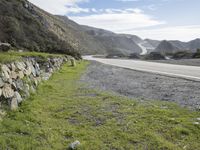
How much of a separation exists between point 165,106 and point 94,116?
3.36 m

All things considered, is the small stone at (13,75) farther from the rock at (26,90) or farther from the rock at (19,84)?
the rock at (26,90)

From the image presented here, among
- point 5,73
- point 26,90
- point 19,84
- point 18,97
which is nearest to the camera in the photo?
point 5,73

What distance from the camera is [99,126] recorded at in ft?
27.0

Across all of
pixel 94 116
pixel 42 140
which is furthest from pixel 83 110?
pixel 42 140

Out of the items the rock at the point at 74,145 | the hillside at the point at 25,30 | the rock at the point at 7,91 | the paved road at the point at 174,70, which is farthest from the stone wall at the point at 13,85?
the hillside at the point at 25,30

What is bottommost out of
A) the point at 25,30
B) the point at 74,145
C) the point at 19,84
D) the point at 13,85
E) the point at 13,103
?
the point at 74,145

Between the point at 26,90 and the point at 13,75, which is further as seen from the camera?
the point at 26,90

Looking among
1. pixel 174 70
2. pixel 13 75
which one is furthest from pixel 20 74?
pixel 174 70

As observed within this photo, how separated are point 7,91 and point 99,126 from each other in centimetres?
305

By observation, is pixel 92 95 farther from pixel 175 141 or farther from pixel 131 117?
pixel 175 141

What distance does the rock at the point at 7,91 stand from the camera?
863cm

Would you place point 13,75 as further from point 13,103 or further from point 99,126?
point 99,126

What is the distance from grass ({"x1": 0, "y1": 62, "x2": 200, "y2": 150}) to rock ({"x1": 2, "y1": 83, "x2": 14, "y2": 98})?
0.56m

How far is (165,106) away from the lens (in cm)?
1123
